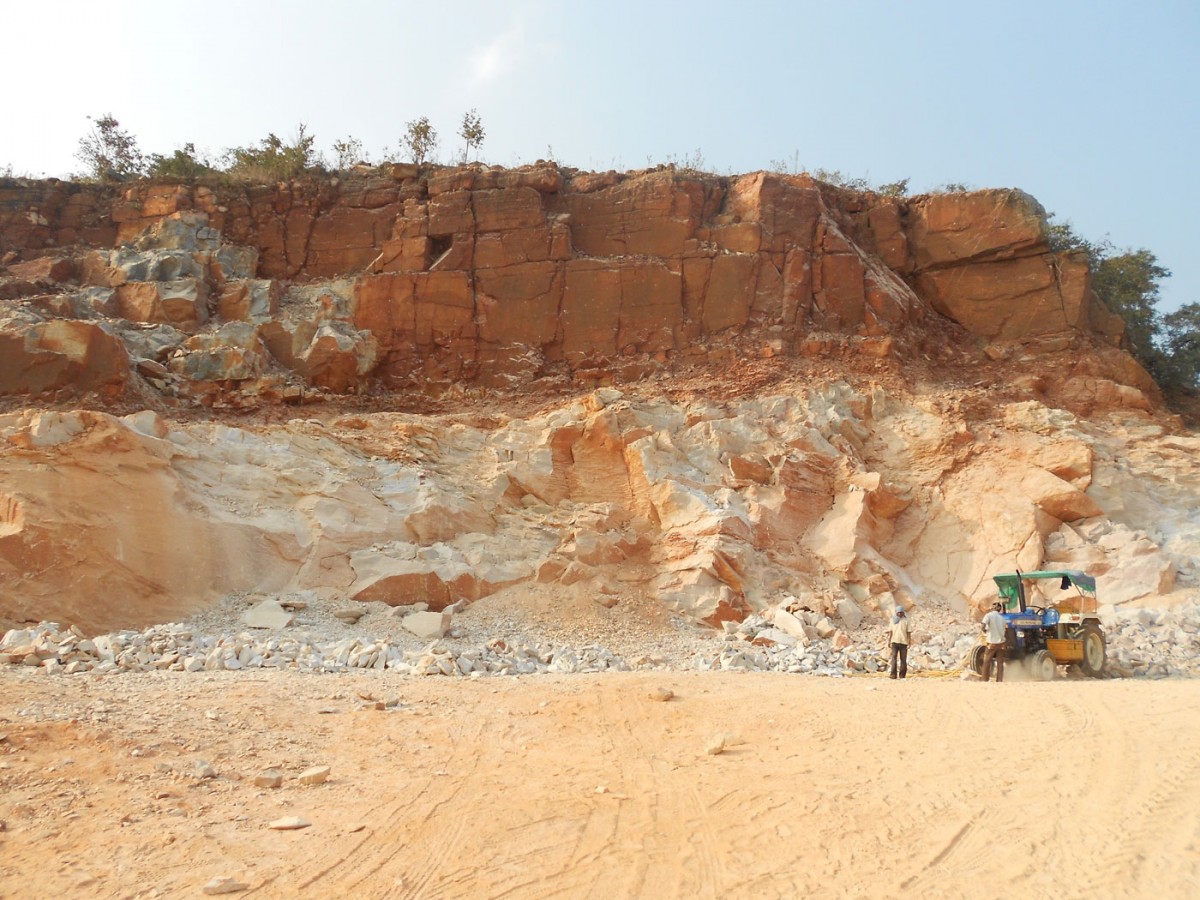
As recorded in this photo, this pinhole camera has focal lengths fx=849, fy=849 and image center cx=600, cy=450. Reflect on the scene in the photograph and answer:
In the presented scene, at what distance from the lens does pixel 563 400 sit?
15492 mm

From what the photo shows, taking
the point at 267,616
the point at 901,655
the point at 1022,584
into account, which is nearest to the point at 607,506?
the point at 901,655

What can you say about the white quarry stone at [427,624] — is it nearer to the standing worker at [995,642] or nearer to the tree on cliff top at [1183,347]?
the standing worker at [995,642]

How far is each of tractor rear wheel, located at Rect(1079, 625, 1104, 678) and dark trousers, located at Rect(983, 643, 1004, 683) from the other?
1.07 m

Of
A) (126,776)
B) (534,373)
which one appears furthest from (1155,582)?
(126,776)

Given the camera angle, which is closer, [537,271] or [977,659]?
[977,659]

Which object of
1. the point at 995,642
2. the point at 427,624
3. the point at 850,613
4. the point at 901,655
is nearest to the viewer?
the point at 995,642

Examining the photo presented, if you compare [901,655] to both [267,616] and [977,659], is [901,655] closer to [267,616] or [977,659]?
[977,659]

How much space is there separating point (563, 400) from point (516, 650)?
6618 millimetres

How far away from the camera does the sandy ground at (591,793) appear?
11.8 feet

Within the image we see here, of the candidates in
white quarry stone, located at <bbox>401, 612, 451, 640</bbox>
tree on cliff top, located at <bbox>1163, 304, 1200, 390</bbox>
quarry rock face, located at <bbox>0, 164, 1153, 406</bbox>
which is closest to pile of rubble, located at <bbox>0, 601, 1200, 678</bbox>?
white quarry stone, located at <bbox>401, 612, 451, 640</bbox>

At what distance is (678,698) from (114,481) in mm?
7671

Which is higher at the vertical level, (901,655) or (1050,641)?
(1050,641)

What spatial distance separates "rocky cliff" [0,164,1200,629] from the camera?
11203 mm

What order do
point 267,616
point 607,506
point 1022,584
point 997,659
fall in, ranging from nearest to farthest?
point 997,659 → point 267,616 → point 1022,584 → point 607,506
